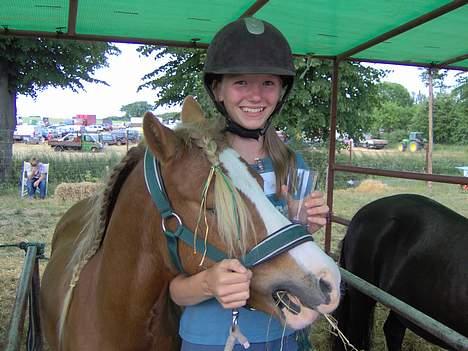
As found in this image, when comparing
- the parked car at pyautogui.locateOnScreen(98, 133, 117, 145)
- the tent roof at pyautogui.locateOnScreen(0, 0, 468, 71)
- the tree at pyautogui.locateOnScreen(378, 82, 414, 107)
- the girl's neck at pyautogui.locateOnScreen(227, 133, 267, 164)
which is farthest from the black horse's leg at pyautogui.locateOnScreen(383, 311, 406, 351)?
the tree at pyautogui.locateOnScreen(378, 82, 414, 107)

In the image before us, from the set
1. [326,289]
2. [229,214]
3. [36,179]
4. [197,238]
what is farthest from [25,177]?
[326,289]

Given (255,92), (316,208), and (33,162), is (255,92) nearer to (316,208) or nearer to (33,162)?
(316,208)

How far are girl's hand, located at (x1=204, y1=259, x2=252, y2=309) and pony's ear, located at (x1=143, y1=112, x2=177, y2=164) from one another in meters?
0.38

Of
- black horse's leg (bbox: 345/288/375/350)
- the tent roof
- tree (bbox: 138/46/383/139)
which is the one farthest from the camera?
tree (bbox: 138/46/383/139)

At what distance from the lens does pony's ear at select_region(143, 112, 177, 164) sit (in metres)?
1.31

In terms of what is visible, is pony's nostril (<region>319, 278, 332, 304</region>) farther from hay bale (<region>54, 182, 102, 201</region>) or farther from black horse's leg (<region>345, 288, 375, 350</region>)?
hay bale (<region>54, 182, 102, 201</region>)

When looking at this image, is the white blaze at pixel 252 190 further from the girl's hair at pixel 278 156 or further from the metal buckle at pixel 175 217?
the girl's hair at pixel 278 156

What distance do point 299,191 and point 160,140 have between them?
1.89 ft

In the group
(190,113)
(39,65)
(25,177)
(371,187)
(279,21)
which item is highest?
(39,65)

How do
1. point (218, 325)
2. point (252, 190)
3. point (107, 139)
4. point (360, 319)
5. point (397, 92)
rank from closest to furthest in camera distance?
point (252, 190)
point (218, 325)
point (360, 319)
point (107, 139)
point (397, 92)

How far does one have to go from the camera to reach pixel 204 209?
1.28 m

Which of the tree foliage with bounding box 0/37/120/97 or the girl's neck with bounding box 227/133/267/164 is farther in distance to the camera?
the tree foliage with bounding box 0/37/120/97

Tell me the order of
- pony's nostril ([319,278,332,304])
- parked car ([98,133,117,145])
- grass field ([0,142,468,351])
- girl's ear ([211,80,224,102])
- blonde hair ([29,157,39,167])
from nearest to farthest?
pony's nostril ([319,278,332,304]) → girl's ear ([211,80,224,102]) → grass field ([0,142,468,351]) → blonde hair ([29,157,39,167]) → parked car ([98,133,117,145])

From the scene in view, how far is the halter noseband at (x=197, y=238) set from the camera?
118 cm
